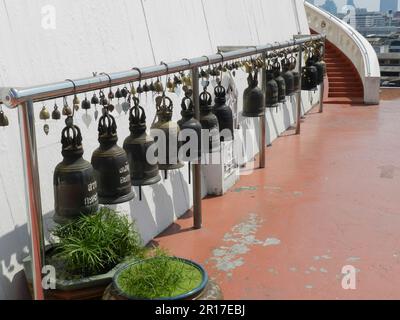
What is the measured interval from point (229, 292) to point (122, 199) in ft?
4.56

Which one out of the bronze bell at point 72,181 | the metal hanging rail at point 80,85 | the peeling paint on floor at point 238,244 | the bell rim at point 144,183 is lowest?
the peeling paint on floor at point 238,244

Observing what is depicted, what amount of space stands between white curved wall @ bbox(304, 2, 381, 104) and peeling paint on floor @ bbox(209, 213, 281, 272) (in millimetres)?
9529

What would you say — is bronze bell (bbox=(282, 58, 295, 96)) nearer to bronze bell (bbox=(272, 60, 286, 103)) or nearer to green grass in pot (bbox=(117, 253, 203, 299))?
bronze bell (bbox=(272, 60, 286, 103))

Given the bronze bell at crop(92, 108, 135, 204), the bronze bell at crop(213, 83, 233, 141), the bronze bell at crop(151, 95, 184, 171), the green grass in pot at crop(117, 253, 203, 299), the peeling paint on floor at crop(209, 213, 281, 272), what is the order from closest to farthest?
the green grass in pot at crop(117, 253, 203, 299), the bronze bell at crop(92, 108, 135, 204), the bronze bell at crop(151, 95, 184, 171), the peeling paint on floor at crop(209, 213, 281, 272), the bronze bell at crop(213, 83, 233, 141)

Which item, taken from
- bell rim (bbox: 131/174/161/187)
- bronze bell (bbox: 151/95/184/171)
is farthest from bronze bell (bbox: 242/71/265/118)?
bell rim (bbox: 131/174/161/187)

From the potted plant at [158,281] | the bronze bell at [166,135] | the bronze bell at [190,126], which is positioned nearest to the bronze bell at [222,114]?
the bronze bell at [190,126]

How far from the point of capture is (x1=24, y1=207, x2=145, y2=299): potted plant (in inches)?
133

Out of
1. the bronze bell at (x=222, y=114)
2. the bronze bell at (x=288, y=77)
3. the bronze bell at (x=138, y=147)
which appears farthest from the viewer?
the bronze bell at (x=288, y=77)

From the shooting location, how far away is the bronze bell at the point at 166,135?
4148 millimetres

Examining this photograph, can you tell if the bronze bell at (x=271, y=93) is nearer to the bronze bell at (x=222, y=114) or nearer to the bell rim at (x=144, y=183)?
the bronze bell at (x=222, y=114)

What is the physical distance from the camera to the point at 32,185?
2797 millimetres

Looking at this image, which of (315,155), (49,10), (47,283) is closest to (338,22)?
(315,155)

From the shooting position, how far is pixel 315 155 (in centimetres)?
877

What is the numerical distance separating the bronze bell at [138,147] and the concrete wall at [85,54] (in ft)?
2.22
